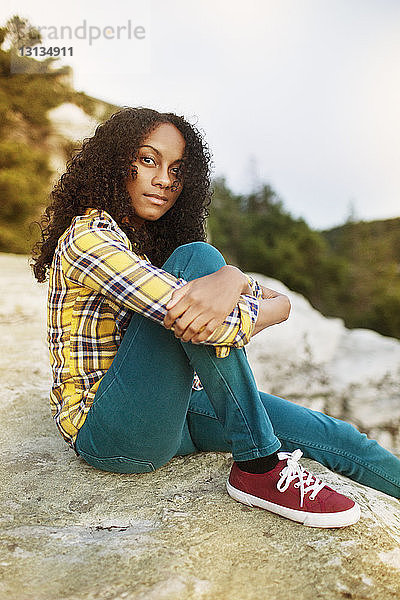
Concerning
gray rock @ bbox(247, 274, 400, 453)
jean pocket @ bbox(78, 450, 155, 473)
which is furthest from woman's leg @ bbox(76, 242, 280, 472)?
gray rock @ bbox(247, 274, 400, 453)

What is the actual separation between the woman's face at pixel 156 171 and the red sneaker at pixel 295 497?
3.10 ft

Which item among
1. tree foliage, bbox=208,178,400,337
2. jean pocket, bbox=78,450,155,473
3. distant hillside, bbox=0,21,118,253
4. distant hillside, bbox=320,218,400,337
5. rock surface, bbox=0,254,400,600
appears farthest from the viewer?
tree foliage, bbox=208,178,400,337

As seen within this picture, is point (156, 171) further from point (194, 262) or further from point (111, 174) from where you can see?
point (194, 262)

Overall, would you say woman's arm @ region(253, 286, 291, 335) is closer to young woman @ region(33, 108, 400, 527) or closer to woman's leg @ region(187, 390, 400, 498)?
young woman @ region(33, 108, 400, 527)

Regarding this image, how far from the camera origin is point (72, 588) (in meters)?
1.11

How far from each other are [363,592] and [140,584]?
48cm

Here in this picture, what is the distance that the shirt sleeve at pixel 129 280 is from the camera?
1321 millimetres

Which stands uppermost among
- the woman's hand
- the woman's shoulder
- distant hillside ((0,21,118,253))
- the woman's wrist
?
distant hillside ((0,21,118,253))

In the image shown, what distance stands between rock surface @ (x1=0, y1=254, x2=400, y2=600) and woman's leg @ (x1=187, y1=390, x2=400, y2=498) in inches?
2.7

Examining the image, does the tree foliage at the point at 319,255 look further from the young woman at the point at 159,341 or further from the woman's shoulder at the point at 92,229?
the woman's shoulder at the point at 92,229

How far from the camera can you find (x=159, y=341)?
1392 mm

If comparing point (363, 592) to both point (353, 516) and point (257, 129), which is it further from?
point (257, 129)

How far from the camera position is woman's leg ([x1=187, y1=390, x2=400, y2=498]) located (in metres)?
1.88

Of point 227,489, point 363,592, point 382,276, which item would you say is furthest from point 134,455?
point 382,276
